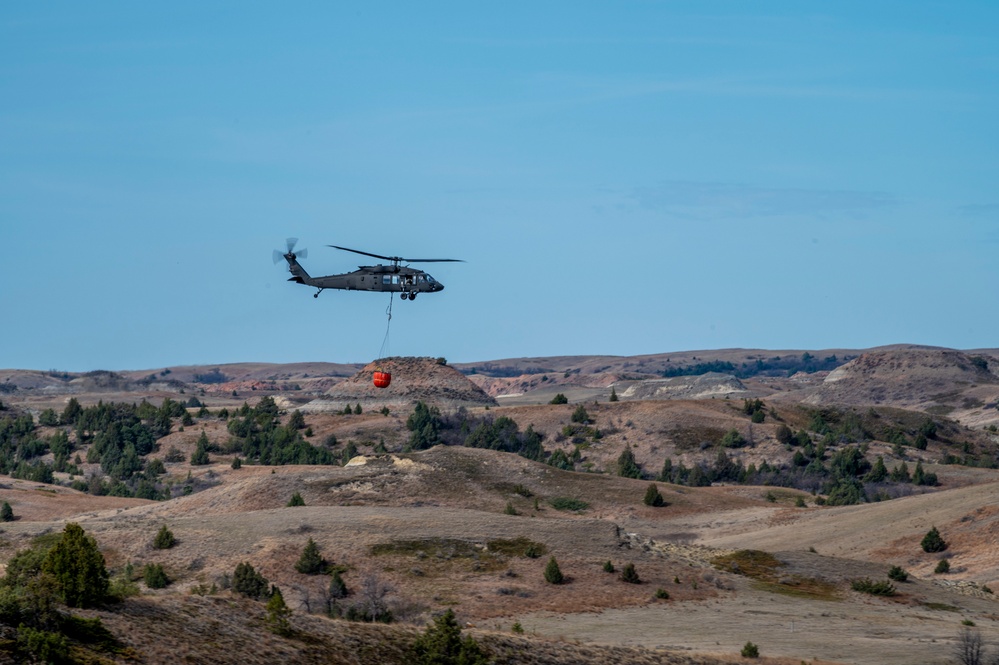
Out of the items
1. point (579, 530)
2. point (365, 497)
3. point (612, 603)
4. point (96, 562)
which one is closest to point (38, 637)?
point (96, 562)

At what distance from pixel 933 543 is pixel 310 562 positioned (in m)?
34.5

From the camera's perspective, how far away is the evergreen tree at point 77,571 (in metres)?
37.1

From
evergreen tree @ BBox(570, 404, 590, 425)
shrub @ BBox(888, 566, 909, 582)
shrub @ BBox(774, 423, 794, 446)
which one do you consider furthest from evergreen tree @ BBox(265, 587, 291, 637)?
evergreen tree @ BBox(570, 404, 590, 425)

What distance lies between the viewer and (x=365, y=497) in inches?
3378

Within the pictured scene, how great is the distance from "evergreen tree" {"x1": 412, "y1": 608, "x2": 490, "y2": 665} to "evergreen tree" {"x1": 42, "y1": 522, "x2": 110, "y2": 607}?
915 centimetres

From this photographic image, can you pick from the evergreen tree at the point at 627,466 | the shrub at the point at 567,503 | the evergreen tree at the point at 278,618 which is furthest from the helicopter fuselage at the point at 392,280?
the evergreen tree at the point at 627,466

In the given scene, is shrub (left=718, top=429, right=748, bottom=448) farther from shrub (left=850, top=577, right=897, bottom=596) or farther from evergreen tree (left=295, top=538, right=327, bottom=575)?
evergreen tree (left=295, top=538, right=327, bottom=575)

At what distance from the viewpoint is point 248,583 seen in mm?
55812

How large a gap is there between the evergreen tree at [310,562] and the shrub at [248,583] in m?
4.44

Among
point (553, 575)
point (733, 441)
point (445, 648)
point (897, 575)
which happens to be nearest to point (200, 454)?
→ point (733, 441)

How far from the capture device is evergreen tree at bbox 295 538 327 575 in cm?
6138

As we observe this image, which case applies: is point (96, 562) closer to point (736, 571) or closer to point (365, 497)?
point (736, 571)

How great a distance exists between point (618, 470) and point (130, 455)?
42.8 metres

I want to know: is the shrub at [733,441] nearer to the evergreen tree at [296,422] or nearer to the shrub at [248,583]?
the evergreen tree at [296,422]
